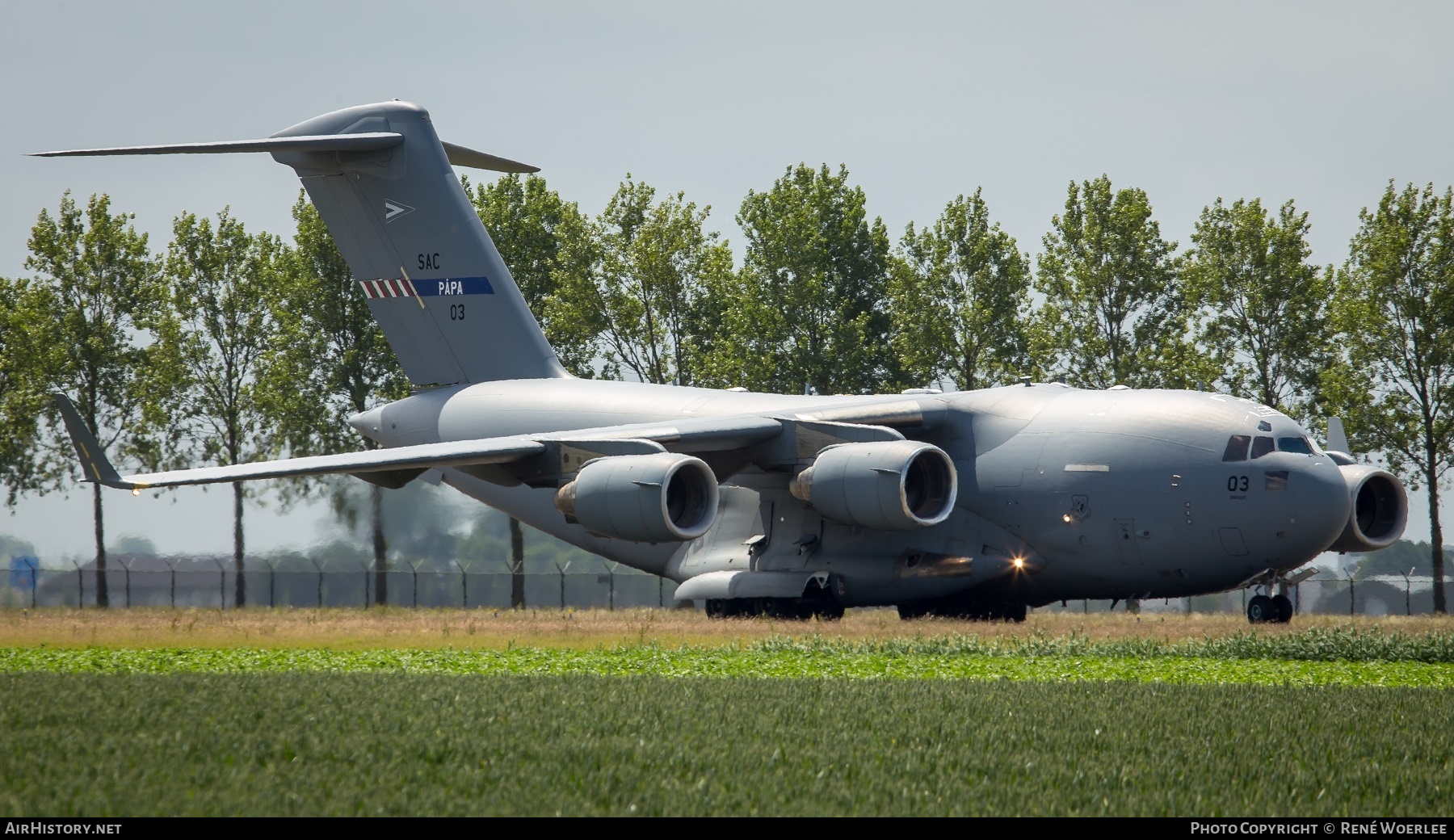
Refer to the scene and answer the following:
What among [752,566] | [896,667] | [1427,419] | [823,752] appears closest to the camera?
[823,752]

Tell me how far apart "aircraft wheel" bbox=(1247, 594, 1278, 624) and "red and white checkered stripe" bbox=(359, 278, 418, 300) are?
13855mm

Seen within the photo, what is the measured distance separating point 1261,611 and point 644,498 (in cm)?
855

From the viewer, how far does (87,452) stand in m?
18.2

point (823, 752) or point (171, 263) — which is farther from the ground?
point (171, 263)

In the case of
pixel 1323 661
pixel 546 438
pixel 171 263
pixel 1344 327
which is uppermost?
pixel 171 263

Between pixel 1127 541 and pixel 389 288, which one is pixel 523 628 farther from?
pixel 389 288

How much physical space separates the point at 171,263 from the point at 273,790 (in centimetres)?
3390

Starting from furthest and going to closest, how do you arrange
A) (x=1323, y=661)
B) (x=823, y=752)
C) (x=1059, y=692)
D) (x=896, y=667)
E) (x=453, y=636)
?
(x=453, y=636) < (x=1323, y=661) < (x=896, y=667) < (x=1059, y=692) < (x=823, y=752)

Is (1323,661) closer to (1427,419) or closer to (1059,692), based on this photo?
(1059,692)

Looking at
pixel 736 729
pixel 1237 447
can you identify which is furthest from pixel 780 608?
pixel 736 729

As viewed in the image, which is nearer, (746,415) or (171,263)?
(746,415)

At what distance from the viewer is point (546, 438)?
761 inches

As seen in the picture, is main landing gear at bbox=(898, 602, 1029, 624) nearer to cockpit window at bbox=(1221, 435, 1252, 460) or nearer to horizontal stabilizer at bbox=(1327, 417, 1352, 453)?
cockpit window at bbox=(1221, 435, 1252, 460)

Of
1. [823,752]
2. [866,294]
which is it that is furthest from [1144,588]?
[866,294]
